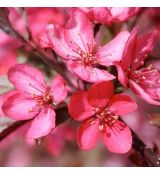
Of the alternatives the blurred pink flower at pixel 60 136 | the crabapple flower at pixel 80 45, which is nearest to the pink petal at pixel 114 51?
the crabapple flower at pixel 80 45

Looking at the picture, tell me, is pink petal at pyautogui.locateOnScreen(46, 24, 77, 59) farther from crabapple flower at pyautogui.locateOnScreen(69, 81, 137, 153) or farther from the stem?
the stem

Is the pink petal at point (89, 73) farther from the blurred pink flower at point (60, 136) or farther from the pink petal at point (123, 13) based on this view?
the blurred pink flower at point (60, 136)

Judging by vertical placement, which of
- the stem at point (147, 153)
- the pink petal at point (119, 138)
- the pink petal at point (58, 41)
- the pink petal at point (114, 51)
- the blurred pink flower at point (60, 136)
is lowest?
the blurred pink flower at point (60, 136)

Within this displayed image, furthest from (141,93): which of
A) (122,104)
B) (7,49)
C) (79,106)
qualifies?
(7,49)

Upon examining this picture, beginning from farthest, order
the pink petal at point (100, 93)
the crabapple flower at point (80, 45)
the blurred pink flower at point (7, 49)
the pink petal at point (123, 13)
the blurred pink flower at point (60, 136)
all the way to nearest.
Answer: the blurred pink flower at point (60, 136), the blurred pink flower at point (7, 49), the pink petal at point (123, 13), the crabapple flower at point (80, 45), the pink petal at point (100, 93)

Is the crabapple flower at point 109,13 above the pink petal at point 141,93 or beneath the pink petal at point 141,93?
above

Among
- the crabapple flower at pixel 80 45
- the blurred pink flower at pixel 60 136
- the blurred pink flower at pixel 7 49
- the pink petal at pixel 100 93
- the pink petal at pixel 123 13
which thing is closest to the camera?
the pink petal at pixel 100 93
